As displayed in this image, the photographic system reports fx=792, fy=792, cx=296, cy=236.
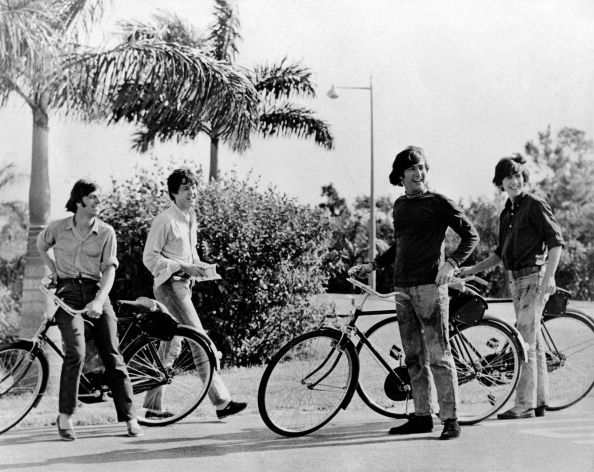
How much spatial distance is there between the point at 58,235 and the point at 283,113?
6705 mm

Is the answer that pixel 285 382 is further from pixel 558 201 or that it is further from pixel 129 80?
pixel 558 201

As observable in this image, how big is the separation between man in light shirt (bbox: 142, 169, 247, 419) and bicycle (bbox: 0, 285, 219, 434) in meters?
0.09

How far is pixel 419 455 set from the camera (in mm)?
4598

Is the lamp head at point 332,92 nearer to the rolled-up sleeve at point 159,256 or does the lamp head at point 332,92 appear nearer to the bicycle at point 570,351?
the rolled-up sleeve at point 159,256

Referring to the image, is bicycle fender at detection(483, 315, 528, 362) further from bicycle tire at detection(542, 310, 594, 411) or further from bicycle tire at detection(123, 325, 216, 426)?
bicycle tire at detection(123, 325, 216, 426)

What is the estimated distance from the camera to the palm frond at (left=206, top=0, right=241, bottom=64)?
8102mm

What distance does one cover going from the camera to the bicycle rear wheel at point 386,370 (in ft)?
17.8

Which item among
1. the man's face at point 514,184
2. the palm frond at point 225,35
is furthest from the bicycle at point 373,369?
the palm frond at point 225,35

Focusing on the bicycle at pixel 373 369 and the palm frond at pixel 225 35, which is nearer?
the bicycle at pixel 373 369

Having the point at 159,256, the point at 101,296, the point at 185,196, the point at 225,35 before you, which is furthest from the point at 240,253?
the point at 101,296

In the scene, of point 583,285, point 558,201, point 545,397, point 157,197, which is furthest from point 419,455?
point 558,201

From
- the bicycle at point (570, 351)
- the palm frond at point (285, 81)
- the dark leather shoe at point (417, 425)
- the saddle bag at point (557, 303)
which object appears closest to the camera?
the dark leather shoe at point (417, 425)

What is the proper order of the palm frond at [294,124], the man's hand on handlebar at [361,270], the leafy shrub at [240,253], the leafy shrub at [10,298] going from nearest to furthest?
the man's hand on handlebar at [361,270], the leafy shrub at [240,253], the palm frond at [294,124], the leafy shrub at [10,298]

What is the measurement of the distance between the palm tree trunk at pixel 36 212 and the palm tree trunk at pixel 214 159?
1.82 metres
